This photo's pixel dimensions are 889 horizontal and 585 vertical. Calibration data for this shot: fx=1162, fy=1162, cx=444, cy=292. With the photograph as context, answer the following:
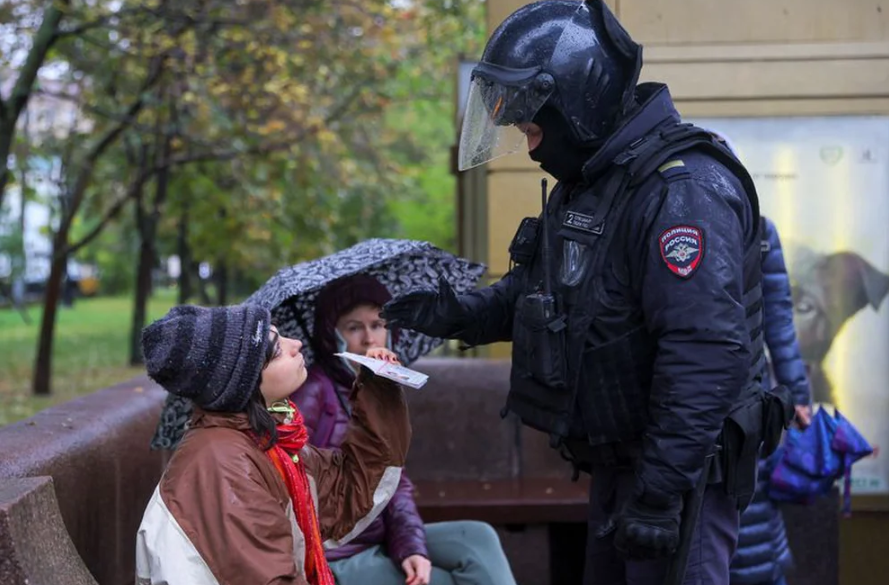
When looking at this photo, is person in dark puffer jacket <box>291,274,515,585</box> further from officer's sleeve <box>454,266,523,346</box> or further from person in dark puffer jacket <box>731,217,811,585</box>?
person in dark puffer jacket <box>731,217,811,585</box>

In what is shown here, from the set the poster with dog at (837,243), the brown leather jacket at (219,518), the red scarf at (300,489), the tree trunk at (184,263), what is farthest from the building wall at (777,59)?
the tree trunk at (184,263)

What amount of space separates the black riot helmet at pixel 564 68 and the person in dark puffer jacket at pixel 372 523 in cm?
106

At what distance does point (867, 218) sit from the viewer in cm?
552

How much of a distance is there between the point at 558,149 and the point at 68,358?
63.2ft

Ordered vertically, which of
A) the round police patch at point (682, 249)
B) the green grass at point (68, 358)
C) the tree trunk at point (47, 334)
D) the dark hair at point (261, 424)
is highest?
the round police patch at point (682, 249)

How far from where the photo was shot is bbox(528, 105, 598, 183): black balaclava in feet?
9.92

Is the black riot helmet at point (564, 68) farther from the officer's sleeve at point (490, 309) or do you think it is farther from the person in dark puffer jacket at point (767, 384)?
the person in dark puffer jacket at point (767, 384)

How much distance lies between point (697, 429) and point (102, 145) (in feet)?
37.6

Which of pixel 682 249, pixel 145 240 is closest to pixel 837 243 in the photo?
pixel 682 249

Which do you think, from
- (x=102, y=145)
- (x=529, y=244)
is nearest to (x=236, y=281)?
(x=102, y=145)

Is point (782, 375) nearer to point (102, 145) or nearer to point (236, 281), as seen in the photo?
point (102, 145)

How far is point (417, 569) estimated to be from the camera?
3.62 meters

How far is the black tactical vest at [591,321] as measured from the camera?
2.91m

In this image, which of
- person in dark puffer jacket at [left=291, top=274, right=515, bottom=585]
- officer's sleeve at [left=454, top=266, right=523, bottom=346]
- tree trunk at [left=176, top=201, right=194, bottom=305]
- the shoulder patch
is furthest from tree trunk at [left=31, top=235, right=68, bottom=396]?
the shoulder patch
